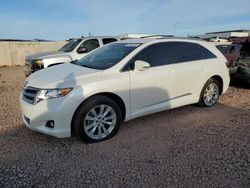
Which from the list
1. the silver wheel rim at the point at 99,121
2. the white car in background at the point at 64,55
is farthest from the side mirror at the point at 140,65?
the white car in background at the point at 64,55

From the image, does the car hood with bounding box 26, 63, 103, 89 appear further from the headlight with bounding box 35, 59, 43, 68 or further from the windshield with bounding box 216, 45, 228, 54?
the windshield with bounding box 216, 45, 228, 54

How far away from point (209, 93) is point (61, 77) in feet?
11.9

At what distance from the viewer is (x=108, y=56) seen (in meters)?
5.45

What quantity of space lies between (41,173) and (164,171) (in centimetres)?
159

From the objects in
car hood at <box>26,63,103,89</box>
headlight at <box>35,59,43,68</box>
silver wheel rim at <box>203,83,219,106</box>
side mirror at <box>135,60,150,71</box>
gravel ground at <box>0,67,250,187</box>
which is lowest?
gravel ground at <box>0,67,250,187</box>

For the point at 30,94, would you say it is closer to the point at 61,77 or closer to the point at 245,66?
the point at 61,77

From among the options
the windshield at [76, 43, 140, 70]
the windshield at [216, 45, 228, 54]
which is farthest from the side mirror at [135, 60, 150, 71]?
the windshield at [216, 45, 228, 54]

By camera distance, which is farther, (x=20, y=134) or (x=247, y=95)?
(x=247, y=95)

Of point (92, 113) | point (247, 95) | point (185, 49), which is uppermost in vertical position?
point (185, 49)

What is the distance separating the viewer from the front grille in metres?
4.42

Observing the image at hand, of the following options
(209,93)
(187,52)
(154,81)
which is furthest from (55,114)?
(209,93)

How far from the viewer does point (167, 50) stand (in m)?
5.64

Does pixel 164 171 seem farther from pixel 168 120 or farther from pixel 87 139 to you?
pixel 168 120

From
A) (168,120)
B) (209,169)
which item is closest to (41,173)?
(209,169)
